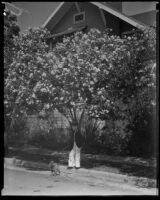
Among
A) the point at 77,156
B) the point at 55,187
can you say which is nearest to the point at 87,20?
the point at 77,156

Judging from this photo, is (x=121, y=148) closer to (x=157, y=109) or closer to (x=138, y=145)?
(x=138, y=145)

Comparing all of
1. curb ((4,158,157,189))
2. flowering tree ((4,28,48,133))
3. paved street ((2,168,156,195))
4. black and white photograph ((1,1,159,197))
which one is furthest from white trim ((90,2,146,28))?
paved street ((2,168,156,195))

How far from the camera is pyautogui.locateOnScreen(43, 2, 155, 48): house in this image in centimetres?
1238

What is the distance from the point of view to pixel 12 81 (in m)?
12.0

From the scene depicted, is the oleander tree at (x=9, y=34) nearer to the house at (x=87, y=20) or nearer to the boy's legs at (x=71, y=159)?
the house at (x=87, y=20)

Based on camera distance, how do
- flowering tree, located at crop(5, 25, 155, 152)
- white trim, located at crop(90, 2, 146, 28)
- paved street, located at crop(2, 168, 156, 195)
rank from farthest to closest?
white trim, located at crop(90, 2, 146, 28), flowering tree, located at crop(5, 25, 155, 152), paved street, located at crop(2, 168, 156, 195)

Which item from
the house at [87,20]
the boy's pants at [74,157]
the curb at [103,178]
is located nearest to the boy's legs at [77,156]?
the boy's pants at [74,157]

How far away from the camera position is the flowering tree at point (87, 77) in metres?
10.7

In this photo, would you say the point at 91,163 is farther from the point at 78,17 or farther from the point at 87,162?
the point at 78,17

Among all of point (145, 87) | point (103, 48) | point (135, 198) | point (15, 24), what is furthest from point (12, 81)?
point (135, 198)

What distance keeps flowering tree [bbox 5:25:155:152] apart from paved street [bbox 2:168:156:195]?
187 cm

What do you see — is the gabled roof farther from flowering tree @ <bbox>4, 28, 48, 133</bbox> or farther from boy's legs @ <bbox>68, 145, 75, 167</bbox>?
boy's legs @ <bbox>68, 145, 75, 167</bbox>

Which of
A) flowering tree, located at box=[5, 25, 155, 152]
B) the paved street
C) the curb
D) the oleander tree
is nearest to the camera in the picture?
the paved street

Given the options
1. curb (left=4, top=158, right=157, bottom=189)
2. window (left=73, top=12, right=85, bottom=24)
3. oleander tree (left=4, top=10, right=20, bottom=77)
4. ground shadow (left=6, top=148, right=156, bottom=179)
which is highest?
window (left=73, top=12, right=85, bottom=24)
